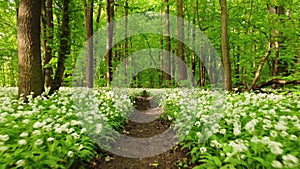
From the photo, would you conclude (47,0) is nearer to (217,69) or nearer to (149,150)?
(149,150)

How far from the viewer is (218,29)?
17750 millimetres

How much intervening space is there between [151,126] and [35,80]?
4.58 metres

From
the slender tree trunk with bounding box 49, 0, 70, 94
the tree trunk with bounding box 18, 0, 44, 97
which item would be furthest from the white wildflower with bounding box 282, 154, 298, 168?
the slender tree trunk with bounding box 49, 0, 70, 94

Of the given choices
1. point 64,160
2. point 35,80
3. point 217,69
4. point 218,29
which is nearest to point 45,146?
point 64,160

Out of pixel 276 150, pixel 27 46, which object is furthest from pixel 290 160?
pixel 27 46

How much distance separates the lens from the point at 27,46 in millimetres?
7414

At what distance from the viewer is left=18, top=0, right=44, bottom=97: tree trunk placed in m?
7.33

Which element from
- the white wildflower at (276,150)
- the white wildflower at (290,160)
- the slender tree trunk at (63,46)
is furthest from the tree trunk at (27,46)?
the white wildflower at (290,160)

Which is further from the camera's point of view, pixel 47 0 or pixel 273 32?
pixel 47 0

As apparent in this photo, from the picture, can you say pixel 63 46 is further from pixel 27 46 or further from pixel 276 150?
pixel 276 150

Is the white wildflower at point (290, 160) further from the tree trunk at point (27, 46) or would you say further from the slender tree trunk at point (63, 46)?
the slender tree trunk at point (63, 46)

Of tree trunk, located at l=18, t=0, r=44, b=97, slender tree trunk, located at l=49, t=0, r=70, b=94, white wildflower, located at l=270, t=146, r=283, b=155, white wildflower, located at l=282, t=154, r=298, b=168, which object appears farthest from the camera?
slender tree trunk, located at l=49, t=0, r=70, b=94

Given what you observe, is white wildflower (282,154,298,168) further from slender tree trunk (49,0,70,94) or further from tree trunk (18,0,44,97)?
slender tree trunk (49,0,70,94)

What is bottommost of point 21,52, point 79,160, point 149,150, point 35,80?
point 149,150
